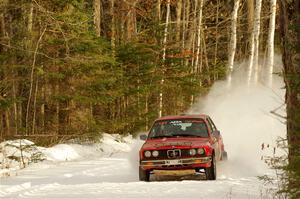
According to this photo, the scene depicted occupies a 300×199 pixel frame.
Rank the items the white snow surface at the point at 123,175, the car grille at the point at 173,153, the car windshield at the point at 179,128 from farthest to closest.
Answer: the car windshield at the point at 179,128 → the car grille at the point at 173,153 → the white snow surface at the point at 123,175

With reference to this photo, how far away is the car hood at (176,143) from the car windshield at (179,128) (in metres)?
0.42

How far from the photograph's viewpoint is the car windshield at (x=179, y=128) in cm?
1413

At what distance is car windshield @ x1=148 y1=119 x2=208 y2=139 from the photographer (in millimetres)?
14133

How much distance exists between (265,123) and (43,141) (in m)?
14.1

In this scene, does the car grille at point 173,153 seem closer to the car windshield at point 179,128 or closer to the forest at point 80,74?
the car windshield at point 179,128

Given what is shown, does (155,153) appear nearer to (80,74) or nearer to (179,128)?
(179,128)

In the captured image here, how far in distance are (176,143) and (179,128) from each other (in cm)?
117

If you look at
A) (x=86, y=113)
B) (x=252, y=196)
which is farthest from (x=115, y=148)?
(x=252, y=196)

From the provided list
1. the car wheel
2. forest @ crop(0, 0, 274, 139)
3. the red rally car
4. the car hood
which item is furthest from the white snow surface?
forest @ crop(0, 0, 274, 139)

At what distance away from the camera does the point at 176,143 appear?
519 inches

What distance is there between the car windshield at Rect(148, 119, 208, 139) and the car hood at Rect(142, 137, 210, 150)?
16.6 inches

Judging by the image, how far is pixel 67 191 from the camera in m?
11.3

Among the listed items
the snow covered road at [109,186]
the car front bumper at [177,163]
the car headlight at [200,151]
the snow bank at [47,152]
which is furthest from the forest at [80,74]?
the car headlight at [200,151]

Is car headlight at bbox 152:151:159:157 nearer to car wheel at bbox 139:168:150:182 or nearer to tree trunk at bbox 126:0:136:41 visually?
car wheel at bbox 139:168:150:182
